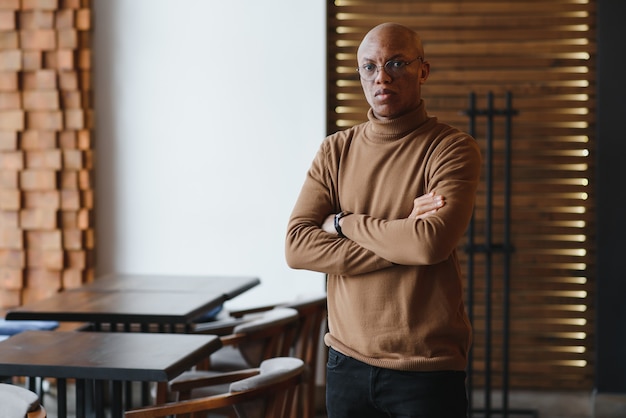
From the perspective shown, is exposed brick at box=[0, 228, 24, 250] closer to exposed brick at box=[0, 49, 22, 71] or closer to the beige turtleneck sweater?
exposed brick at box=[0, 49, 22, 71]

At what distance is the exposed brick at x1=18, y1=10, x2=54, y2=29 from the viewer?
17.3 feet

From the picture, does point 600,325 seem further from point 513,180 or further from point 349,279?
point 349,279

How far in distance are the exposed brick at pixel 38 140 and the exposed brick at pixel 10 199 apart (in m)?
0.29

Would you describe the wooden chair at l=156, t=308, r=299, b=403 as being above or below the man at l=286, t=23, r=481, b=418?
below

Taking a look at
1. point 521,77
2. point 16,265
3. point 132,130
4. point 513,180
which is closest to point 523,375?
point 513,180

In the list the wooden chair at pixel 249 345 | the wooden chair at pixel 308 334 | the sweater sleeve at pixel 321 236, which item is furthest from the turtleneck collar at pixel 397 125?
the wooden chair at pixel 308 334

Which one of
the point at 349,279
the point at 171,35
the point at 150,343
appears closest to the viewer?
the point at 349,279

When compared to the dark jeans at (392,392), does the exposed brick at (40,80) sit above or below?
above

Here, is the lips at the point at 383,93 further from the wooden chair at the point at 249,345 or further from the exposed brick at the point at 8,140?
the exposed brick at the point at 8,140

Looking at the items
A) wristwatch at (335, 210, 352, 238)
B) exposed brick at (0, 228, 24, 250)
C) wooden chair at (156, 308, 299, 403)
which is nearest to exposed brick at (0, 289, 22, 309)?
exposed brick at (0, 228, 24, 250)

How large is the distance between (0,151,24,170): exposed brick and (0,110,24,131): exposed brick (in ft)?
0.48

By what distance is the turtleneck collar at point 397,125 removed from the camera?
2.43 meters

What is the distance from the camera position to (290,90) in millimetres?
5289

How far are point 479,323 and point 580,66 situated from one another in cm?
169
